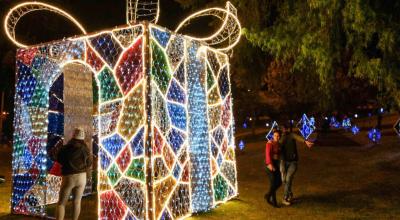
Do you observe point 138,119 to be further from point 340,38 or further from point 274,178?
point 340,38

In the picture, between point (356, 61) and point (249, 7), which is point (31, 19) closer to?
point (249, 7)

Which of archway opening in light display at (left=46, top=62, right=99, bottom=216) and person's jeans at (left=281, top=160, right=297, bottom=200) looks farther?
person's jeans at (left=281, top=160, right=297, bottom=200)

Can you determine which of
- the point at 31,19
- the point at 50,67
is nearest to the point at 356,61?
the point at 50,67

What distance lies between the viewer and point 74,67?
1003 centimetres

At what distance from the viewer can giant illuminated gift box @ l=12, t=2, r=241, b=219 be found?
762 cm

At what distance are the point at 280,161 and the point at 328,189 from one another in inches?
117

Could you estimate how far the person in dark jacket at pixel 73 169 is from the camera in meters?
7.48

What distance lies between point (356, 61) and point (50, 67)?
22.3ft

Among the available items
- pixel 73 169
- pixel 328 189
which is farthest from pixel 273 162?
pixel 73 169

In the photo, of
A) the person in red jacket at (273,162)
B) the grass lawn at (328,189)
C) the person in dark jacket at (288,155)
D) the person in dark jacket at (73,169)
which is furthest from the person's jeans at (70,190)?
the person in dark jacket at (288,155)

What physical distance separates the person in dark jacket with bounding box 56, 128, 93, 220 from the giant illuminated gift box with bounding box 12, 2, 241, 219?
44 cm

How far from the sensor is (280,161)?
9.97 meters

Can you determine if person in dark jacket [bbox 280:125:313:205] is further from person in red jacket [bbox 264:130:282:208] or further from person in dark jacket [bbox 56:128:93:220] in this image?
person in dark jacket [bbox 56:128:93:220]

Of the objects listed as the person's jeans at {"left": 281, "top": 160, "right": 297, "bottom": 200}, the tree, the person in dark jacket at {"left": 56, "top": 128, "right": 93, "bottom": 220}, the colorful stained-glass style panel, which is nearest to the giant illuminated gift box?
the colorful stained-glass style panel
